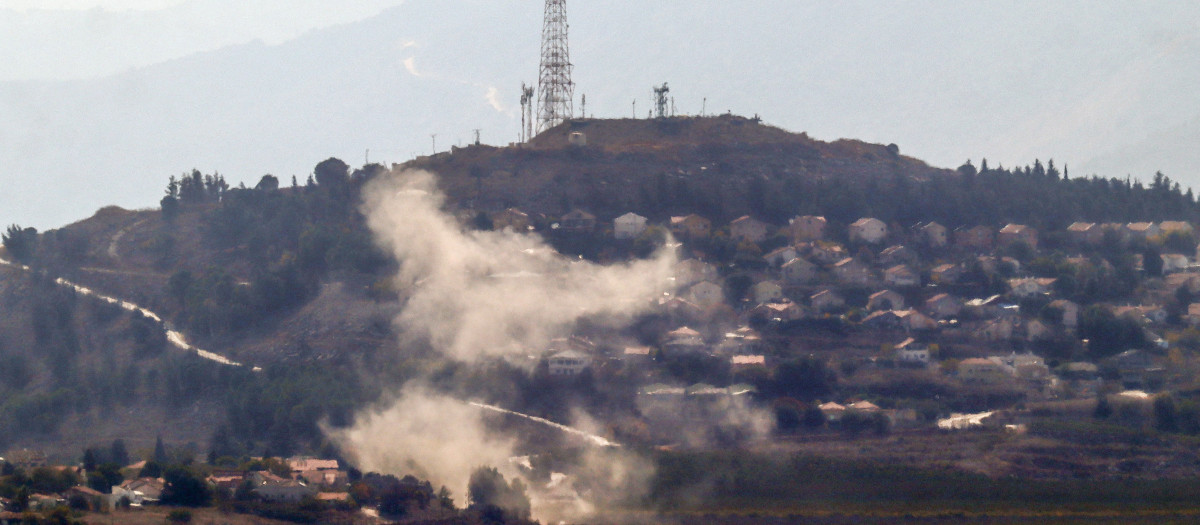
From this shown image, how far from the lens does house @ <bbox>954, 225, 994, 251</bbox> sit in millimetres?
90938

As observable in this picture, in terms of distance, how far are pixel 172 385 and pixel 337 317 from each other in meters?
8.35

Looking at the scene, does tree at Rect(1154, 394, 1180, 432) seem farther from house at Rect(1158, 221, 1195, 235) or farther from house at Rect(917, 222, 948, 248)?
house at Rect(1158, 221, 1195, 235)

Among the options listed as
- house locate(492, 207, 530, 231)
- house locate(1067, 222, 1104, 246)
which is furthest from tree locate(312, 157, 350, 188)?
house locate(1067, 222, 1104, 246)

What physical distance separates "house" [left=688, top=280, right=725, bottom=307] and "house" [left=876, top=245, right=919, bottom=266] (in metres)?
10.8

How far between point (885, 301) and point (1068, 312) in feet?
27.1

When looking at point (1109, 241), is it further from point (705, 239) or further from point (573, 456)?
point (573, 456)

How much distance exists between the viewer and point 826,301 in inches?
3174

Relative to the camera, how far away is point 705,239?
8862 centimetres

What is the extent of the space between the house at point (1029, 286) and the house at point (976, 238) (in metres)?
7.77

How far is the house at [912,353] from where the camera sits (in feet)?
242

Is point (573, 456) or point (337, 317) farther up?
point (337, 317)

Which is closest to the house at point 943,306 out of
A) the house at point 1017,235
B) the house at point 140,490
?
the house at point 1017,235

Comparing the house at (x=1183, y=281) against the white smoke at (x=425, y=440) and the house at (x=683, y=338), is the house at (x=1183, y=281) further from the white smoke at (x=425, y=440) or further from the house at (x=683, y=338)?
the white smoke at (x=425, y=440)

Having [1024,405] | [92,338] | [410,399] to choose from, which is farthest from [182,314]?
[1024,405]
